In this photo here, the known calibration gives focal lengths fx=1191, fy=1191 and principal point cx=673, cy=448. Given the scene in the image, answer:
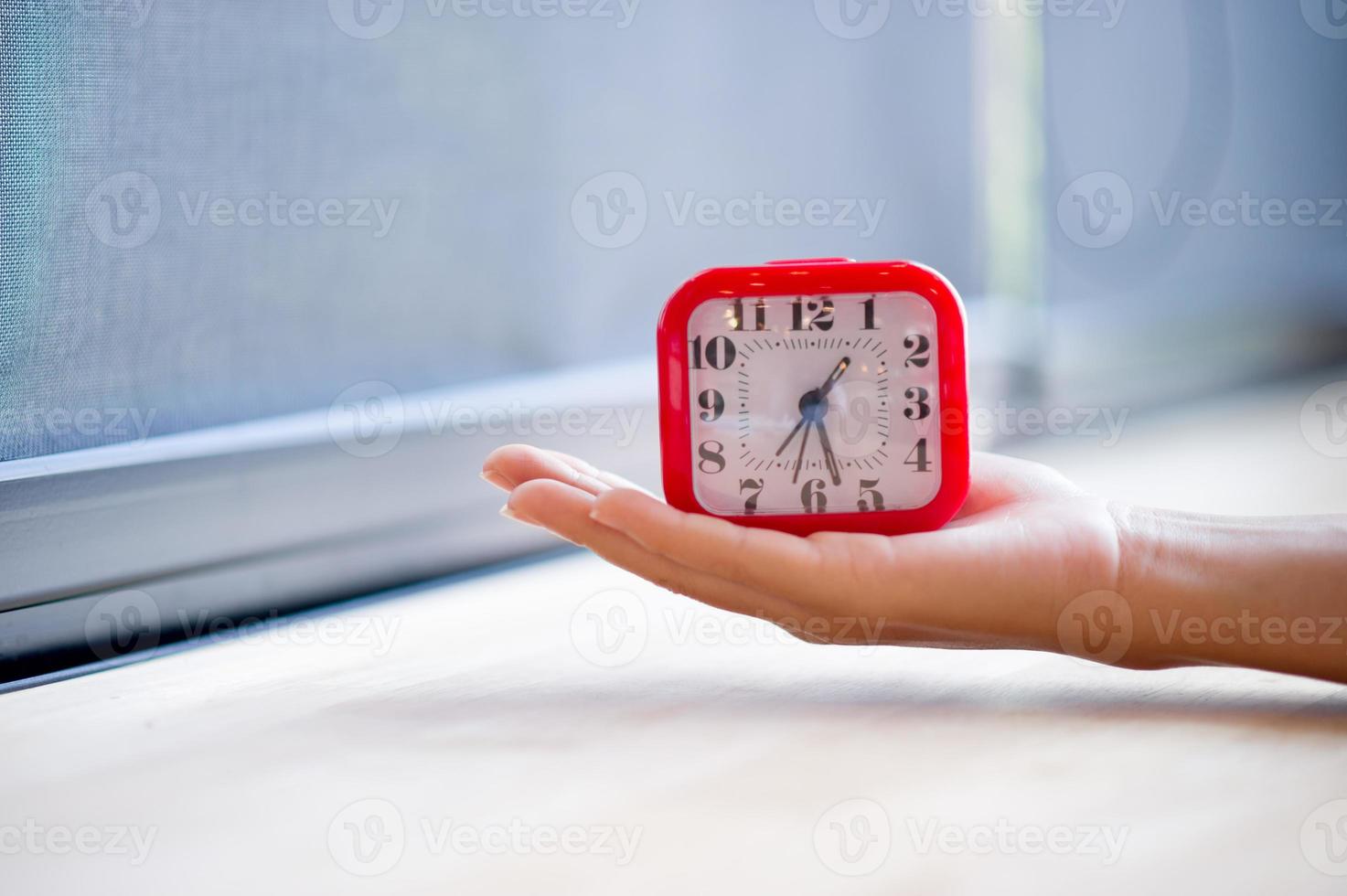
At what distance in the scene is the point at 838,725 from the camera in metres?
0.70

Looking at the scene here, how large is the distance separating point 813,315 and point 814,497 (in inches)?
4.8

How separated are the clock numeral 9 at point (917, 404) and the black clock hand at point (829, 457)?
0.05 metres

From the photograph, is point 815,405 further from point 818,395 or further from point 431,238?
point 431,238

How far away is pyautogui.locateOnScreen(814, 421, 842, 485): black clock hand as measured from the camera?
0.79 meters

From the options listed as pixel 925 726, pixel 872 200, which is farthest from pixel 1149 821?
pixel 872 200

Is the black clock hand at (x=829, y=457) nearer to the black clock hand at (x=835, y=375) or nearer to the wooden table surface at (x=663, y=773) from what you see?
the black clock hand at (x=835, y=375)

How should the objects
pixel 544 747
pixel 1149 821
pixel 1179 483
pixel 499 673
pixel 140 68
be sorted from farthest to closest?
pixel 1179 483, pixel 140 68, pixel 499 673, pixel 544 747, pixel 1149 821

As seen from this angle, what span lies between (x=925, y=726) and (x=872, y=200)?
3.60 feet

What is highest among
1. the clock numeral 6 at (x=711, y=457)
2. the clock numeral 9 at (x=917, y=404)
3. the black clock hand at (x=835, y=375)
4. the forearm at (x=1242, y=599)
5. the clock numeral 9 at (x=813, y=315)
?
the clock numeral 9 at (x=813, y=315)

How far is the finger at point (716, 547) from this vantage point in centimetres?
70

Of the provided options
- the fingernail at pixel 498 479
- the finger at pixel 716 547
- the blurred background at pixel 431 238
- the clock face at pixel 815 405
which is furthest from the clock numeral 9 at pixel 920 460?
the blurred background at pixel 431 238

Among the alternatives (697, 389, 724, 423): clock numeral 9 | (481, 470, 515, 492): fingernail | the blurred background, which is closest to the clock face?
(697, 389, 724, 423): clock numeral 9

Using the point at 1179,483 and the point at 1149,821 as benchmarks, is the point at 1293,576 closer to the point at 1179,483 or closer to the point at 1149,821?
the point at 1149,821

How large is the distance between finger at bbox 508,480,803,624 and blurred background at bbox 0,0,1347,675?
376 millimetres
